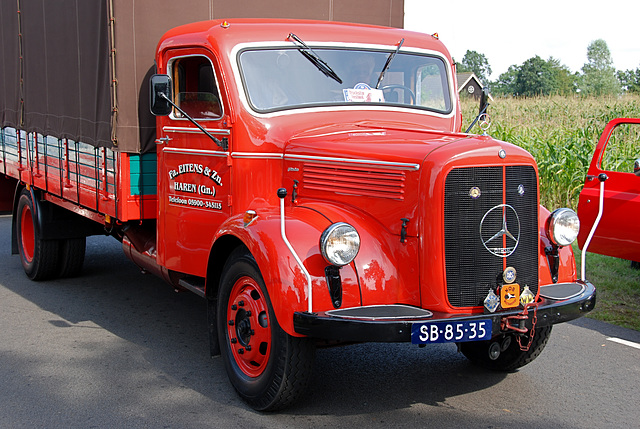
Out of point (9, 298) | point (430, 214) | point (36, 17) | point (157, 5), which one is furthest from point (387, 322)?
point (36, 17)

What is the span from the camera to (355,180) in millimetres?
4496

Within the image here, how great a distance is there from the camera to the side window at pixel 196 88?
5176 millimetres

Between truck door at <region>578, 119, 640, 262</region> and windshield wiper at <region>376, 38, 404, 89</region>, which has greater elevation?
windshield wiper at <region>376, 38, 404, 89</region>

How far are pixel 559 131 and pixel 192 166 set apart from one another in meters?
9.72

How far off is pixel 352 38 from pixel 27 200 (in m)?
4.64

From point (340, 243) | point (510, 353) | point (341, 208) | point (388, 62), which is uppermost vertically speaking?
point (388, 62)

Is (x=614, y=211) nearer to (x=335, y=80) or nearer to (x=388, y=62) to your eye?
(x=388, y=62)

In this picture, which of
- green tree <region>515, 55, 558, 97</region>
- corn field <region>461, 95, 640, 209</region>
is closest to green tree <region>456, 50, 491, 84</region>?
→ green tree <region>515, 55, 558, 97</region>

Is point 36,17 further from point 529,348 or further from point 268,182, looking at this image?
point 529,348

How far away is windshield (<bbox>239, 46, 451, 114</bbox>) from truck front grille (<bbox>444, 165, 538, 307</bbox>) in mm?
1424

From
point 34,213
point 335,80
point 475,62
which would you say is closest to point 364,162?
point 335,80

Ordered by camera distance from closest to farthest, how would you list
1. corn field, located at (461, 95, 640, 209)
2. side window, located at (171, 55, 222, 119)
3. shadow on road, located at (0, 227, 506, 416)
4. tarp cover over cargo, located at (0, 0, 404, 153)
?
shadow on road, located at (0, 227, 506, 416) → side window, located at (171, 55, 222, 119) → tarp cover over cargo, located at (0, 0, 404, 153) → corn field, located at (461, 95, 640, 209)

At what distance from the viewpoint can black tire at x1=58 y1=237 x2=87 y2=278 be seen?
7867 mm

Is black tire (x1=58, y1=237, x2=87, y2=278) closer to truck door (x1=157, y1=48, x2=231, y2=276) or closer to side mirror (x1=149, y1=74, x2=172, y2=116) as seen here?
truck door (x1=157, y1=48, x2=231, y2=276)
